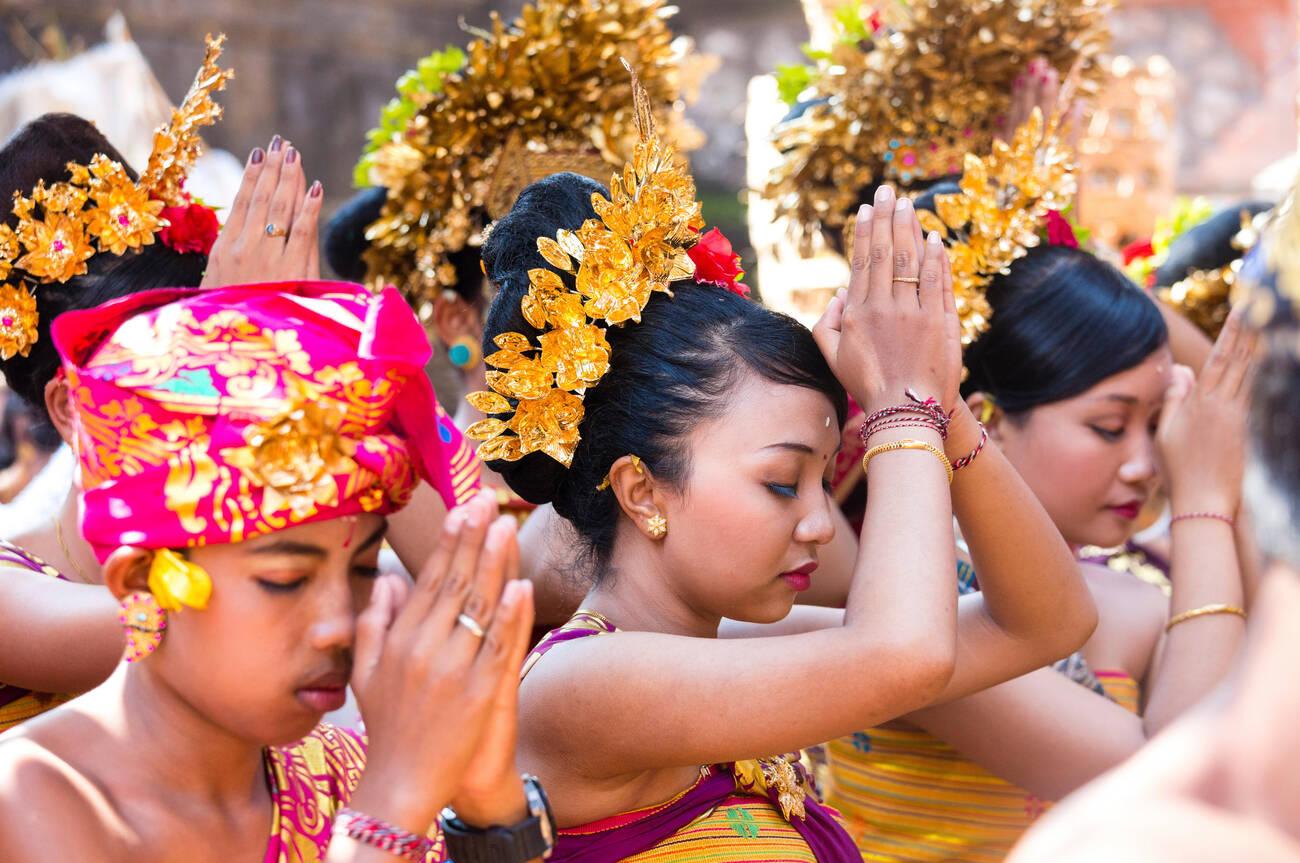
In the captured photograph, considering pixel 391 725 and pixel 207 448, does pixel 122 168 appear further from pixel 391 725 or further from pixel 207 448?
pixel 391 725

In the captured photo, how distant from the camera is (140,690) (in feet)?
6.42

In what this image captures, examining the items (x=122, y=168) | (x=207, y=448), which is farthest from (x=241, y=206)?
(x=207, y=448)

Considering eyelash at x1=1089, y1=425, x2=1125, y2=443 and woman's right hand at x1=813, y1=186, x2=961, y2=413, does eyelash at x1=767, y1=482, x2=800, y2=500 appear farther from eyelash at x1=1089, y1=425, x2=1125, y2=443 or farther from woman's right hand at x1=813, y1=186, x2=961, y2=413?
eyelash at x1=1089, y1=425, x2=1125, y2=443

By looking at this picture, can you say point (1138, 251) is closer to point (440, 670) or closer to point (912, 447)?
point (912, 447)

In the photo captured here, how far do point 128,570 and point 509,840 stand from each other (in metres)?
0.59

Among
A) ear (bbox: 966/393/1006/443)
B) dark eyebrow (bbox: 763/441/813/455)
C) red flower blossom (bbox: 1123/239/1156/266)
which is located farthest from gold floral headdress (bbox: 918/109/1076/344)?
red flower blossom (bbox: 1123/239/1156/266)

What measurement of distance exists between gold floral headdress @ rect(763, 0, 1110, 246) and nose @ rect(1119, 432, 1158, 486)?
3.51 feet

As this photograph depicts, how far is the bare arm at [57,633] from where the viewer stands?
2.43 meters

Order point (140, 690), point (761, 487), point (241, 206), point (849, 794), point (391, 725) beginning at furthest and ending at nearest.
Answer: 1. point (849, 794)
2. point (241, 206)
3. point (761, 487)
4. point (140, 690)
5. point (391, 725)

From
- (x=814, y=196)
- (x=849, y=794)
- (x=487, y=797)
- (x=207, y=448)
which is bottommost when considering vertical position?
(x=487, y=797)

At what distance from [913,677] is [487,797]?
24.9 inches

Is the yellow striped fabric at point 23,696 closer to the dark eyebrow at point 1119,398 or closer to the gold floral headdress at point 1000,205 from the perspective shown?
the gold floral headdress at point 1000,205

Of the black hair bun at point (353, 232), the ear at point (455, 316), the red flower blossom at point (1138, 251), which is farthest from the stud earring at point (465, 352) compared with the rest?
the red flower blossom at point (1138, 251)

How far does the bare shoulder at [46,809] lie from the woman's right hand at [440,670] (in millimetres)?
386
